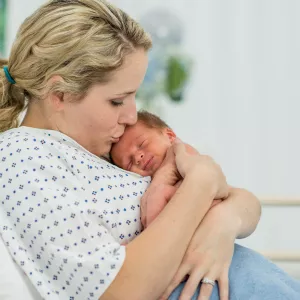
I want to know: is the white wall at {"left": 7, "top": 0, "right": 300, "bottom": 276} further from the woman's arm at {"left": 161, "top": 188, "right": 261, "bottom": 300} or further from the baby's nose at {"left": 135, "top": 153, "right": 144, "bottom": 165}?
the woman's arm at {"left": 161, "top": 188, "right": 261, "bottom": 300}

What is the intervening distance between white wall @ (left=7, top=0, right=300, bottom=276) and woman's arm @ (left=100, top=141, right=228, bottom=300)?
8.21 ft

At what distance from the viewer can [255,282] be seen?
1.65m

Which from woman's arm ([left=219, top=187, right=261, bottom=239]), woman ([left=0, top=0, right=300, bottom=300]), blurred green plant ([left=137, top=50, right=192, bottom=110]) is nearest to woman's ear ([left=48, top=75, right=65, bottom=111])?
woman ([left=0, top=0, right=300, bottom=300])

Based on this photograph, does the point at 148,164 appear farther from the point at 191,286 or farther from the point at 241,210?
the point at 191,286

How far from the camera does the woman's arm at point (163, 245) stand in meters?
1.49

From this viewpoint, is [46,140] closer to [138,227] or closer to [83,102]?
[83,102]

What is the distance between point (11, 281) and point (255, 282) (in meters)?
0.59

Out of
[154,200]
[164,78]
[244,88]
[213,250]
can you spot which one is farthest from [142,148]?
[244,88]

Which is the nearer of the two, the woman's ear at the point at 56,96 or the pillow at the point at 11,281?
the pillow at the point at 11,281

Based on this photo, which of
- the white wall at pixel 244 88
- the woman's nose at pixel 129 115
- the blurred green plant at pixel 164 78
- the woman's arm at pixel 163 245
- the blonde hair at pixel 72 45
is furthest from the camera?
the white wall at pixel 244 88

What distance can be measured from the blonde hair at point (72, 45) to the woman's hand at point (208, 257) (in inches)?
18.1

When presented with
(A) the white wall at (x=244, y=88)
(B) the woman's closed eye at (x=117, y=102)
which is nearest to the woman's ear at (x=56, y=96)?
(B) the woman's closed eye at (x=117, y=102)

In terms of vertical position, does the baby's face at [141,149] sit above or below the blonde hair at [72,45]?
below

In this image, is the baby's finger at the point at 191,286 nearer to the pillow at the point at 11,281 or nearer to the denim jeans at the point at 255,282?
the denim jeans at the point at 255,282
